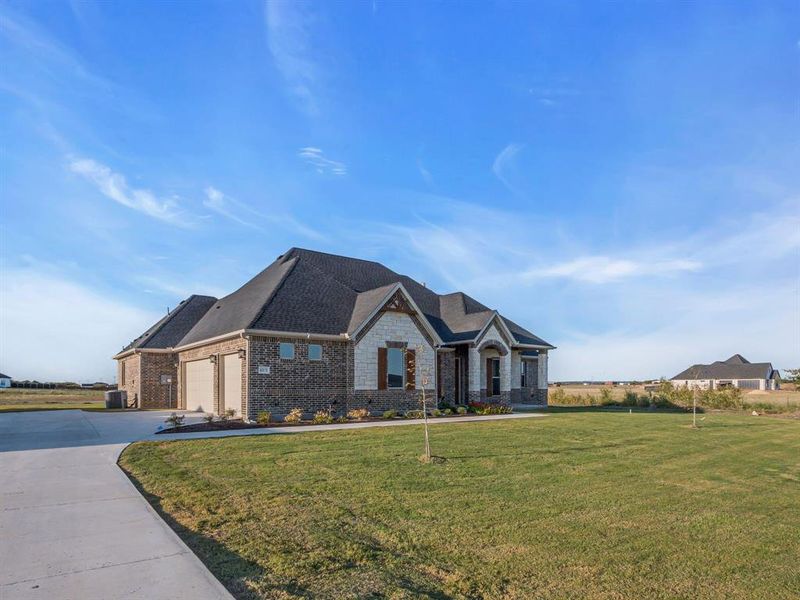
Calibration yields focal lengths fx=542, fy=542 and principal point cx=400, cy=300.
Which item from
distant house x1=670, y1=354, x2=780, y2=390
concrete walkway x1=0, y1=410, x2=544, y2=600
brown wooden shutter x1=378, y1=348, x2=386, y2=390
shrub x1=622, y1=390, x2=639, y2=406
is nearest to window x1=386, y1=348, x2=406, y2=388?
brown wooden shutter x1=378, y1=348, x2=386, y2=390

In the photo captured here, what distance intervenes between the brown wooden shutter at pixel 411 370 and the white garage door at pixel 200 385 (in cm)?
827

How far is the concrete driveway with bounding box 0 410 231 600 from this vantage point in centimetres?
449

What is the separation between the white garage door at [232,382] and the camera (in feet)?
65.5

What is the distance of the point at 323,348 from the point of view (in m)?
20.9

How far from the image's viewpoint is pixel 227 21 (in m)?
13.8

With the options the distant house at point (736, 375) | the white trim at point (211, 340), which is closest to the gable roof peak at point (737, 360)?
the distant house at point (736, 375)

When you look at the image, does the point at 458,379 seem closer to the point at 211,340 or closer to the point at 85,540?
the point at 211,340

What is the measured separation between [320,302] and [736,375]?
70575 millimetres

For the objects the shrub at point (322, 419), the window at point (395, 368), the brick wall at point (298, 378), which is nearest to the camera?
the shrub at point (322, 419)

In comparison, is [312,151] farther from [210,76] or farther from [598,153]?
[598,153]

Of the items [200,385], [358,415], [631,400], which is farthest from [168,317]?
[631,400]

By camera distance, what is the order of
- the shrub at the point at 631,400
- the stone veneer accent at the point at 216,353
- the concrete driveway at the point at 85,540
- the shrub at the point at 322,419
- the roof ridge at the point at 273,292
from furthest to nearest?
the shrub at the point at 631,400 → the roof ridge at the point at 273,292 → the stone veneer accent at the point at 216,353 → the shrub at the point at 322,419 → the concrete driveway at the point at 85,540

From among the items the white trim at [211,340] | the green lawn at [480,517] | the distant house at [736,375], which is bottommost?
the distant house at [736,375]

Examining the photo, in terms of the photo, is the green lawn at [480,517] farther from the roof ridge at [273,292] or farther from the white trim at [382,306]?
the white trim at [382,306]
